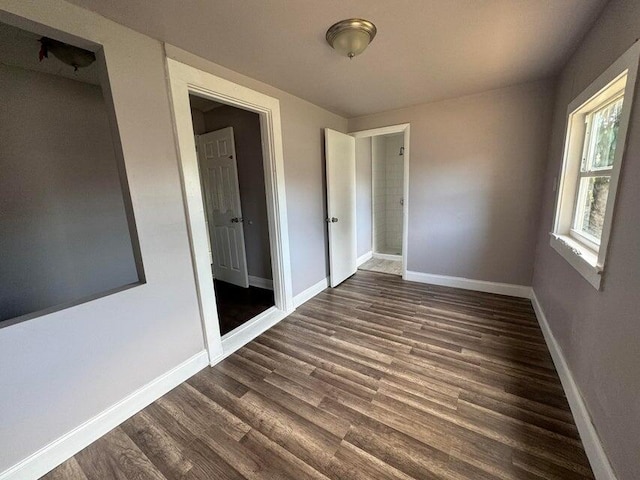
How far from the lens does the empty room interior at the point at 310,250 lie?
124 cm

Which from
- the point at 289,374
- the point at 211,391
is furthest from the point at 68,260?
the point at 289,374

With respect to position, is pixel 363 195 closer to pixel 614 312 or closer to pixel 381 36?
pixel 381 36

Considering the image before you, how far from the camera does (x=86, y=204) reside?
232 centimetres

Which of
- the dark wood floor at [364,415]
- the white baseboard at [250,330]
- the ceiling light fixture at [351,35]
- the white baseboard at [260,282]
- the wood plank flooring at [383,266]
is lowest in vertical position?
the dark wood floor at [364,415]

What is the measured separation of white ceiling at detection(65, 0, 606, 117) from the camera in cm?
135

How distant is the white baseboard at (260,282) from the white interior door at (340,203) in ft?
2.69

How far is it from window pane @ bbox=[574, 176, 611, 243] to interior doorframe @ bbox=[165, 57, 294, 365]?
2.36 metres

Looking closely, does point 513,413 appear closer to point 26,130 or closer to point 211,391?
point 211,391

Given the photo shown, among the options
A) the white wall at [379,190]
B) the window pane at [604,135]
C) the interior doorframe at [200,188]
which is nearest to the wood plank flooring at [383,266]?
the white wall at [379,190]

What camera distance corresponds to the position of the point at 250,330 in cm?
245

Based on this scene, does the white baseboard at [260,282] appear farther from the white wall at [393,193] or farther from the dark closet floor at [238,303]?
the white wall at [393,193]

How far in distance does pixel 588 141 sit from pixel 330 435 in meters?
2.59

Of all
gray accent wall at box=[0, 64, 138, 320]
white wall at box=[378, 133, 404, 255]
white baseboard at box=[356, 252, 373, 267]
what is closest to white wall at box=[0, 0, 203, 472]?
gray accent wall at box=[0, 64, 138, 320]

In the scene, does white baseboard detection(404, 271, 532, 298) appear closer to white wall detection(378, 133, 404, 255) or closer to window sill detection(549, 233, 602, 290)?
window sill detection(549, 233, 602, 290)
